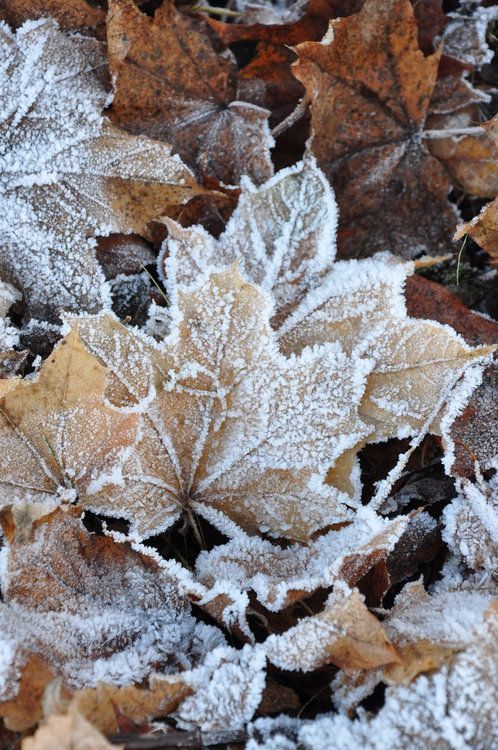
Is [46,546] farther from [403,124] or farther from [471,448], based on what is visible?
[403,124]

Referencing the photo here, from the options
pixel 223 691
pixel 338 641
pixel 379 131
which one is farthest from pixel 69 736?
pixel 379 131

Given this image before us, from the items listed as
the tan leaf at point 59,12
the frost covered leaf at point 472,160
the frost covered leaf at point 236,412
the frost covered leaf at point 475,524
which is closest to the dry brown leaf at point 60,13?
the tan leaf at point 59,12

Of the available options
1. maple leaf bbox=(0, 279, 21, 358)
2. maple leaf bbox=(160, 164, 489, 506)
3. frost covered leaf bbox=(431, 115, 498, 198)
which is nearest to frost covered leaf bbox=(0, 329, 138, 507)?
maple leaf bbox=(0, 279, 21, 358)

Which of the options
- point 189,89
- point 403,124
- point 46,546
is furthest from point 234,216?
point 46,546

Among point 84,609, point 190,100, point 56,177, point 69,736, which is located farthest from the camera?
point 190,100

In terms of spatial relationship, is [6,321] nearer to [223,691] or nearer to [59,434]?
[59,434]

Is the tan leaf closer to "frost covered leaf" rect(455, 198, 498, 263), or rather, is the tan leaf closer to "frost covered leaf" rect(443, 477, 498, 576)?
"frost covered leaf" rect(455, 198, 498, 263)

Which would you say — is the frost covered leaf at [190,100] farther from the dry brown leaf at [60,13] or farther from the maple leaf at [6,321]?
the maple leaf at [6,321]
